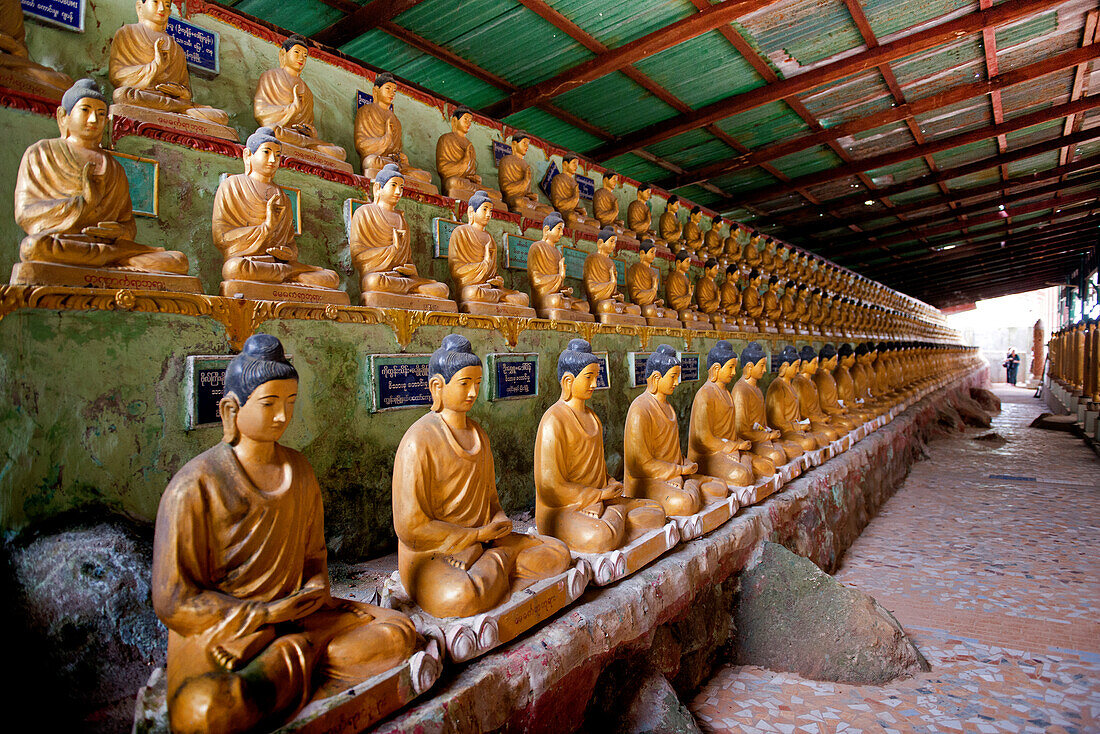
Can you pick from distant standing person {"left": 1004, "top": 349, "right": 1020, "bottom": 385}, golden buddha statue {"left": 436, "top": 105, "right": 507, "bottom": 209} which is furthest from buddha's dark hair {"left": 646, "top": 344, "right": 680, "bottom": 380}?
distant standing person {"left": 1004, "top": 349, "right": 1020, "bottom": 385}

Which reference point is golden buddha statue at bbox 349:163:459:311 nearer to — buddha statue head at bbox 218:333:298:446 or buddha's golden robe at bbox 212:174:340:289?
buddha's golden robe at bbox 212:174:340:289

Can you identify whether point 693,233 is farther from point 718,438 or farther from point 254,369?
point 254,369

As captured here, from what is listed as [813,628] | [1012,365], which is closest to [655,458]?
[813,628]

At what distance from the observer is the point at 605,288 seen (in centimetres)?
668

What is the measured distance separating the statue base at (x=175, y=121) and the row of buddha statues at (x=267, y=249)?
1.36ft

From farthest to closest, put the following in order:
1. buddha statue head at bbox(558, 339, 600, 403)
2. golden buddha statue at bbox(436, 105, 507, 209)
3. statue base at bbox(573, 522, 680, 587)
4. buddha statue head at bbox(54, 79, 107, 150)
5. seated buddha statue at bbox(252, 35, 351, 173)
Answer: golden buddha statue at bbox(436, 105, 507, 209), seated buddha statue at bbox(252, 35, 351, 173), buddha statue head at bbox(558, 339, 600, 403), statue base at bbox(573, 522, 680, 587), buddha statue head at bbox(54, 79, 107, 150)

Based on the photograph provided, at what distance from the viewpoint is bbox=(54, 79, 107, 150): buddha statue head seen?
290cm

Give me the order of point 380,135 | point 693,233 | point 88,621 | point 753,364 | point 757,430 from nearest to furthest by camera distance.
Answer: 1. point 88,621
2. point 380,135
3. point 757,430
4. point 753,364
5. point 693,233

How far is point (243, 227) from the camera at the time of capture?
378 cm

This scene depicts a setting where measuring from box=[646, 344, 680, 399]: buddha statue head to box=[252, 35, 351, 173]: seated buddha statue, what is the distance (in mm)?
2914

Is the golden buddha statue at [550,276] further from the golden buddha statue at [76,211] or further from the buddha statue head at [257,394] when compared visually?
the buddha statue head at [257,394]

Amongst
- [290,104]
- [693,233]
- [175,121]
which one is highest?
[693,233]

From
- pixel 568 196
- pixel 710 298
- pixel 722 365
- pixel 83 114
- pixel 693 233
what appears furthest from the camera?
pixel 693 233

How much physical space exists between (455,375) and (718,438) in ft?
10.2
